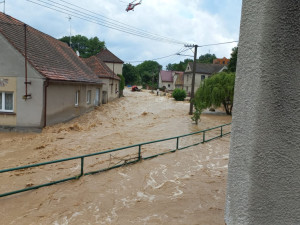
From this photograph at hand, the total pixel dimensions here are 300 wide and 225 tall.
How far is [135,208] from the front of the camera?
512 centimetres

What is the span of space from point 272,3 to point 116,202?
4.81 metres

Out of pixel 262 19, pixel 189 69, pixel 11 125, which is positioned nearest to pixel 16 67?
pixel 11 125

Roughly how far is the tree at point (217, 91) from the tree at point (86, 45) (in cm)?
5376

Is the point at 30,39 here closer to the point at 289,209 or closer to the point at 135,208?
the point at 135,208

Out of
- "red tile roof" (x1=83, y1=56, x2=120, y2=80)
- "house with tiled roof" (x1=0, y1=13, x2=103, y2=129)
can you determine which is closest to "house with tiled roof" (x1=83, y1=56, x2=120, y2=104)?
"red tile roof" (x1=83, y1=56, x2=120, y2=80)

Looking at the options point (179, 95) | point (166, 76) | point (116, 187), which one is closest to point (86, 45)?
point (166, 76)

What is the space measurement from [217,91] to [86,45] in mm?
59893

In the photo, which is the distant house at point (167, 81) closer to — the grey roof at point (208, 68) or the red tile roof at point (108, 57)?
the grey roof at point (208, 68)

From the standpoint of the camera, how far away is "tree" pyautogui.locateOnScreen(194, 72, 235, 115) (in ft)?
75.5

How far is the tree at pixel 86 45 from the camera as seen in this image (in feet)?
235

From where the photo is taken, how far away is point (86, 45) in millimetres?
74250

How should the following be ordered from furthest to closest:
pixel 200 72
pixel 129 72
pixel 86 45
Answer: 1. pixel 86 45
2. pixel 129 72
3. pixel 200 72

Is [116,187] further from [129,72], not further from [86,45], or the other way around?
[86,45]

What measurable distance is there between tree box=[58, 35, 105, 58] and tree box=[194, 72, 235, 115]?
2117 inches
